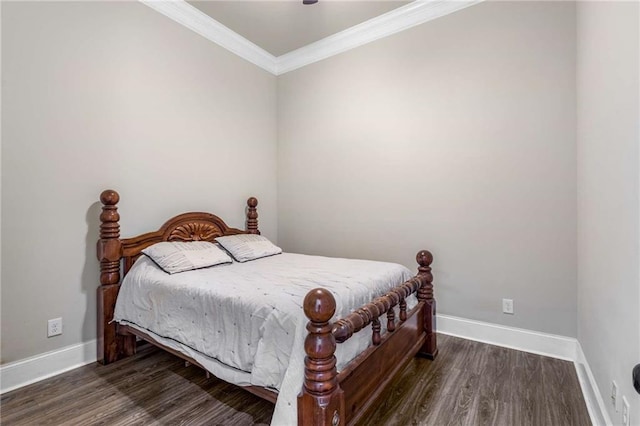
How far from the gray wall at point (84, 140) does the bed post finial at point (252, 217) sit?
395 mm

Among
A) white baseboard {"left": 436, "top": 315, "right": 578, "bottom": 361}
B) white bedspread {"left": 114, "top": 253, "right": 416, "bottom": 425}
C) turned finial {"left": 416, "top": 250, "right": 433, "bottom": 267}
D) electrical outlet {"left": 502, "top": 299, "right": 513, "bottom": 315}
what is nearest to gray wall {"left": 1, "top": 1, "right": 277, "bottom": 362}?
white bedspread {"left": 114, "top": 253, "right": 416, "bottom": 425}

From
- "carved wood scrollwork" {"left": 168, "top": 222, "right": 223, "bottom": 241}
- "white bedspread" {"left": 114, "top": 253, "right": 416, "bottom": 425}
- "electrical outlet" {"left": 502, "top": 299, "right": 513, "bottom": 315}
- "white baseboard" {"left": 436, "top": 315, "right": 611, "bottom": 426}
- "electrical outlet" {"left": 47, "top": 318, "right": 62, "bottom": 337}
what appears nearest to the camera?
"white bedspread" {"left": 114, "top": 253, "right": 416, "bottom": 425}

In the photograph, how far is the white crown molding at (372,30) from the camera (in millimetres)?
2936

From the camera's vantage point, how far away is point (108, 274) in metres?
2.41

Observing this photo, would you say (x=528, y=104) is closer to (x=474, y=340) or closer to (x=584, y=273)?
(x=584, y=273)

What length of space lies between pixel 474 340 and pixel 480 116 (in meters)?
2.01

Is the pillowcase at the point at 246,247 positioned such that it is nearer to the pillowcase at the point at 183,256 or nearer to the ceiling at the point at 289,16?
the pillowcase at the point at 183,256

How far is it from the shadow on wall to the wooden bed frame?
0.33ft

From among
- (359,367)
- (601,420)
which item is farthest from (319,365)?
(601,420)

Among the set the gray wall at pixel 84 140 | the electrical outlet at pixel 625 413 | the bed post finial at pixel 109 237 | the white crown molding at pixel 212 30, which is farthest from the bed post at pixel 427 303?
the white crown molding at pixel 212 30

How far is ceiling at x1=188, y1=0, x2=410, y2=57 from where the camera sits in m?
3.00

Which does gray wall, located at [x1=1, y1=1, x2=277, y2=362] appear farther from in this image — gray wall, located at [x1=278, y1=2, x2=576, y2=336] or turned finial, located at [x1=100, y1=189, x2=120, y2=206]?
gray wall, located at [x1=278, y1=2, x2=576, y2=336]

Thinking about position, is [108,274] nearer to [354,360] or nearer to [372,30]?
[354,360]

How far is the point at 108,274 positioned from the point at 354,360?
6.68 feet
